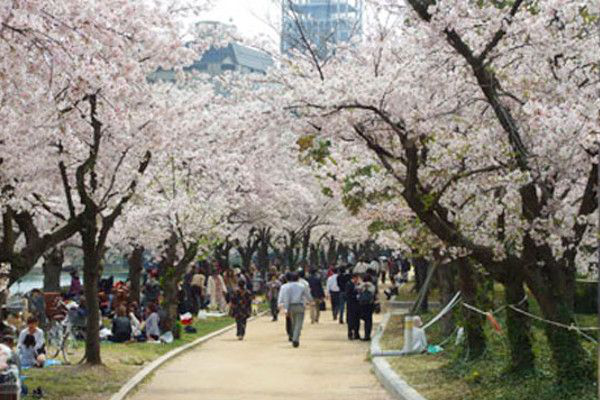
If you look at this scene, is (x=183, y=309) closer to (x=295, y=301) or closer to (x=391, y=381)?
(x=295, y=301)

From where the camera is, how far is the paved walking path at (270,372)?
1459 centimetres

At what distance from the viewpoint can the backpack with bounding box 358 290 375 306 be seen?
2345cm

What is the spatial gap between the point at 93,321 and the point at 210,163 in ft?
36.5

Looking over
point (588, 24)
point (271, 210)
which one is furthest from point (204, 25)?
point (271, 210)

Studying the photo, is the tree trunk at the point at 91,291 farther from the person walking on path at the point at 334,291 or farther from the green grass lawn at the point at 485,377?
the person walking on path at the point at 334,291

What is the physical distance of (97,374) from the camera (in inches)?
632

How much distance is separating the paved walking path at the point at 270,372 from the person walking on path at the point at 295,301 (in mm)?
449

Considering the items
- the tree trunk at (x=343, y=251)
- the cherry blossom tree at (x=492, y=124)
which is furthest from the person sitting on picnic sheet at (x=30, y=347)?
the tree trunk at (x=343, y=251)

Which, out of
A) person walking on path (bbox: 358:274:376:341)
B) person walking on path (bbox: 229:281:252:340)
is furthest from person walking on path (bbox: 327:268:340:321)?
person walking on path (bbox: 358:274:376:341)

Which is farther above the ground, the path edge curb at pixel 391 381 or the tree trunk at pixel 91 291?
the tree trunk at pixel 91 291

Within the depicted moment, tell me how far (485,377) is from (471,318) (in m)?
1.87

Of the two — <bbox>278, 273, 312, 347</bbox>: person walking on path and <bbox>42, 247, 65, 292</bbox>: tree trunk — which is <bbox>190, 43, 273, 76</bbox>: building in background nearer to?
<bbox>42, 247, 65, 292</bbox>: tree trunk

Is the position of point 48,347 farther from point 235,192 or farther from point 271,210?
point 271,210

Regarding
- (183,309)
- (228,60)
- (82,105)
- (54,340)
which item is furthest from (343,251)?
(82,105)
